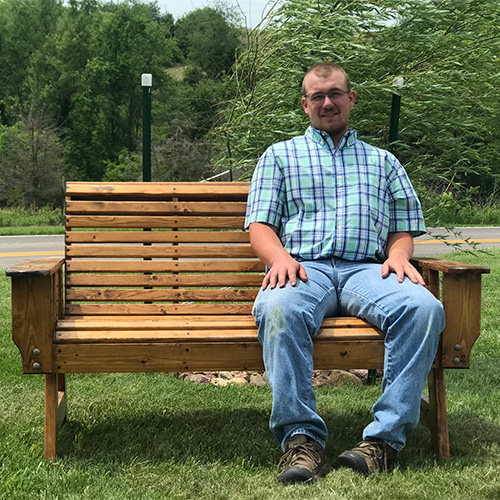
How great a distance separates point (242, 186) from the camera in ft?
12.1

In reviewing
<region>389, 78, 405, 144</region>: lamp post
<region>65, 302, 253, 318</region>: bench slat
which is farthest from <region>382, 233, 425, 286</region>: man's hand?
<region>389, 78, 405, 144</region>: lamp post

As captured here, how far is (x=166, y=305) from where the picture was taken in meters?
3.43

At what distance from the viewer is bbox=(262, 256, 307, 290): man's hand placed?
2.89m

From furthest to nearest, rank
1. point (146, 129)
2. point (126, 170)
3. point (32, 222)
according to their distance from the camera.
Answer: point (126, 170) → point (32, 222) → point (146, 129)

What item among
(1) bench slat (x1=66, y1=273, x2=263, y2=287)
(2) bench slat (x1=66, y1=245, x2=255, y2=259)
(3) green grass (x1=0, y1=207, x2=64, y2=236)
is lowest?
(3) green grass (x1=0, y1=207, x2=64, y2=236)

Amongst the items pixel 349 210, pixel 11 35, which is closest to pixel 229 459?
pixel 349 210

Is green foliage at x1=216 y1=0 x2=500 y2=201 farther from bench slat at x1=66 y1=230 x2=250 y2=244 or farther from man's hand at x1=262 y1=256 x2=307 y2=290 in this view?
man's hand at x1=262 y1=256 x2=307 y2=290

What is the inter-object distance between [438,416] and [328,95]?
146 centimetres

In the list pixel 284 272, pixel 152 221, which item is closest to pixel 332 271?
pixel 284 272

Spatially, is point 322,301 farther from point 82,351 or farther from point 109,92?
point 109,92

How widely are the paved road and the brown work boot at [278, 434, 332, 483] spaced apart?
10.0m

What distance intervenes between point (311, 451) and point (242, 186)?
59.2 inches

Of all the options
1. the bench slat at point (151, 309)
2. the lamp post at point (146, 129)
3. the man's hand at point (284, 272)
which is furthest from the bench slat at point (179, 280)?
the lamp post at point (146, 129)

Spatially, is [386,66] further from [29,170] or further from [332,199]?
[29,170]
